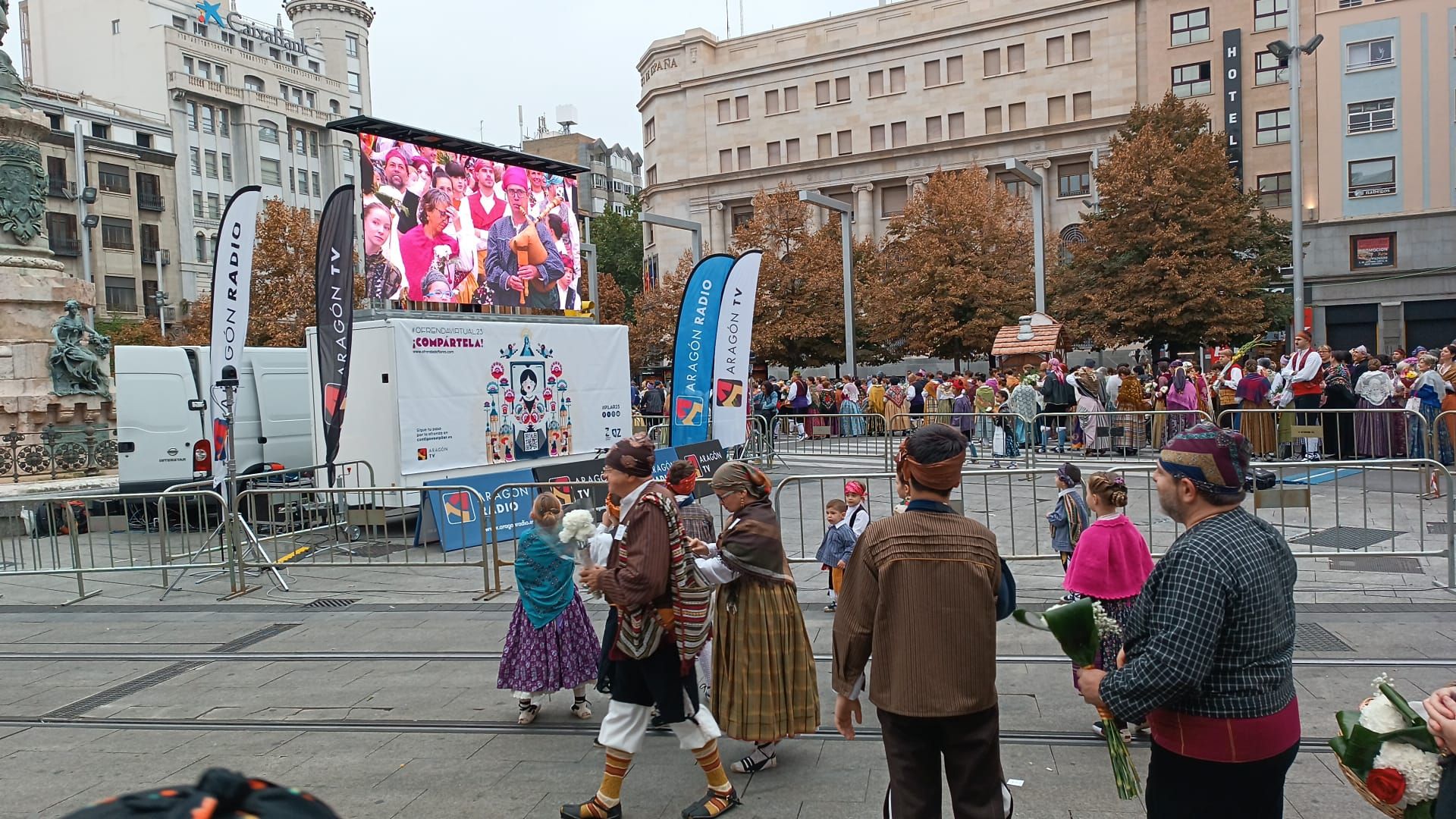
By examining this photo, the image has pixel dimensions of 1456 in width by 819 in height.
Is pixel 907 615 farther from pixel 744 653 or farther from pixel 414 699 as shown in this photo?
pixel 414 699

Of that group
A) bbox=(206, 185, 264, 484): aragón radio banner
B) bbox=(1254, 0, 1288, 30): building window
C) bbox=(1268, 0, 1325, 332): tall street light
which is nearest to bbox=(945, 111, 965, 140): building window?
bbox=(1254, 0, 1288, 30): building window

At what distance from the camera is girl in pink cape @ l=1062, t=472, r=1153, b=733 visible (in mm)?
5895

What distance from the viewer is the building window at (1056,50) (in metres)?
55.0

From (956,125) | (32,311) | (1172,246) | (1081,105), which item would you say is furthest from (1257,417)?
(956,125)

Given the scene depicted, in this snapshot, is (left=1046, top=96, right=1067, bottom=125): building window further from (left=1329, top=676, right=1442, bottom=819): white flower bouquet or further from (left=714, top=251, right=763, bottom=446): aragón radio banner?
(left=1329, top=676, right=1442, bottom=819): white flower bouquet

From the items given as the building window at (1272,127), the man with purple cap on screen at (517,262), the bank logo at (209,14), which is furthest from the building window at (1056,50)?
the bank logo at (209,14)

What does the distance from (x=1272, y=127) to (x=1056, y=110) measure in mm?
11307

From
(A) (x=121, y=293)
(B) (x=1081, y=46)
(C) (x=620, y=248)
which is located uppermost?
(B) (x=1081, y=46)

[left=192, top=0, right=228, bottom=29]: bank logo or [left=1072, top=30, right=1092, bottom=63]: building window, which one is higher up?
[left=192, top=0, right=228, bottom=29]: bank logo

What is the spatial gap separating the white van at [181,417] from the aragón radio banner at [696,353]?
217 inches

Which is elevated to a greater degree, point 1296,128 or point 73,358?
point 1296,128

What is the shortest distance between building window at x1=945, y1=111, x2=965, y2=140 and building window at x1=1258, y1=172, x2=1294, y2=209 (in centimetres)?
1598

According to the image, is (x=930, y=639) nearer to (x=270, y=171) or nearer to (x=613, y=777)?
(x=613, y=777)

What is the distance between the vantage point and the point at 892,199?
6056cm
